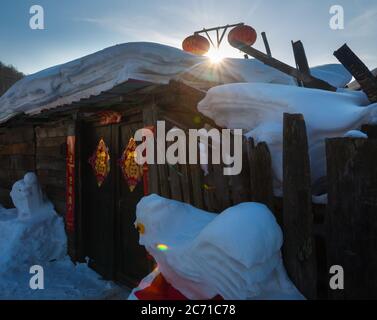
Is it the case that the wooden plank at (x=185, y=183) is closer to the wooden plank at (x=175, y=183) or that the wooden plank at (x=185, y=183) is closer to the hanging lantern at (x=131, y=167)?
the wooden plank at (x=175, y=183)

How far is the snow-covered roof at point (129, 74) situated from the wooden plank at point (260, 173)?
140 centimetres

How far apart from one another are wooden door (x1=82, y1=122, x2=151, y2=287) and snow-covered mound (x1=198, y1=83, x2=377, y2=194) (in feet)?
6.64

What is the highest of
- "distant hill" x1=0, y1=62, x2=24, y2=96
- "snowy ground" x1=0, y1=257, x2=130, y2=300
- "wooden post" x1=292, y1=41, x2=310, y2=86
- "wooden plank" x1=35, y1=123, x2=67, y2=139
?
"distant hill" x1=0, y1=62, x2=24, y2=96

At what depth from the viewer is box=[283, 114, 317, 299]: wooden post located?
2186 millimetres

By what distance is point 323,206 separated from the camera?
225 centimetres

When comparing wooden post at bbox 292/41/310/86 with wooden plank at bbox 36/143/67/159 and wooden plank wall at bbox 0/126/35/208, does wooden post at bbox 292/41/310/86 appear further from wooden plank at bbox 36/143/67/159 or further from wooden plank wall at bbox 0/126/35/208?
wooden plank wall at bbox 0/126/35/208

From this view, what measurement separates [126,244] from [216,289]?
336 centimetres

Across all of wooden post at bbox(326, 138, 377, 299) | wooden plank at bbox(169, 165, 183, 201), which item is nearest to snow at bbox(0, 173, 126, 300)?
wooden plank at bbox(169, 165, 183, 201)

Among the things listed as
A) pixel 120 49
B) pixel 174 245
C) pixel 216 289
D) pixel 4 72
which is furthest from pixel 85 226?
pixel 4 72

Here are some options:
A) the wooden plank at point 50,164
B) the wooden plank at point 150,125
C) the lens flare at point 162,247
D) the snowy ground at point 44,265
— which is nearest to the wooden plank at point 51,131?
the wooden plank at point 50,164

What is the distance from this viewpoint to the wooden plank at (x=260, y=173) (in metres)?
2.39

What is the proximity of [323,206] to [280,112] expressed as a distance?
0.78 m

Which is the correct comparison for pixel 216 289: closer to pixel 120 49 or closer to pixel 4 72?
pixel 120 49

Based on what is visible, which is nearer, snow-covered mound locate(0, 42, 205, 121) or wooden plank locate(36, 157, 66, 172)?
snow-covered mound locate(0, 42, 205, 121)
